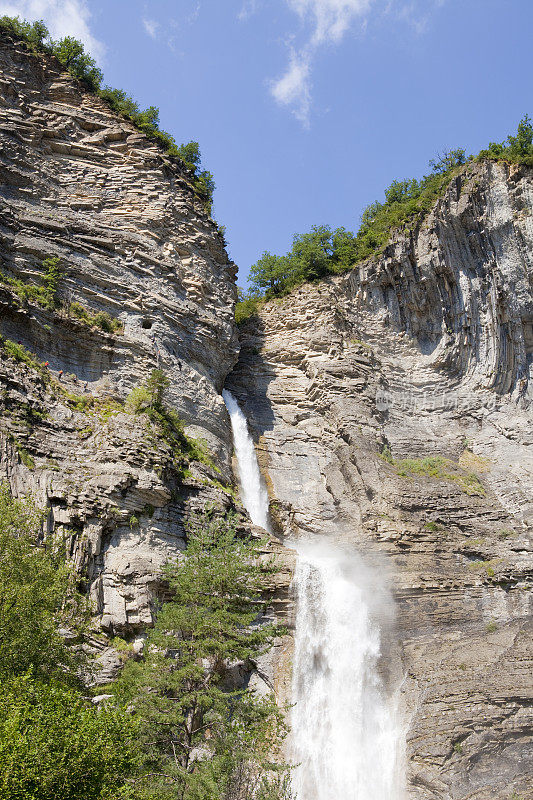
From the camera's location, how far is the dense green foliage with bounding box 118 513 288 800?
13.8 metres

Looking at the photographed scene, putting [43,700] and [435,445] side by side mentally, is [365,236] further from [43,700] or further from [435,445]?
[43,700]


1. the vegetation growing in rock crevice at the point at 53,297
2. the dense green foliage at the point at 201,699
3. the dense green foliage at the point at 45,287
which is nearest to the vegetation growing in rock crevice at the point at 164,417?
the vegetation growing in rock crevice at the point at 53,297

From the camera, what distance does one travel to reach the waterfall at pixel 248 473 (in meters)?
27.3

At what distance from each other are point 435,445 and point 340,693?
1473 cm

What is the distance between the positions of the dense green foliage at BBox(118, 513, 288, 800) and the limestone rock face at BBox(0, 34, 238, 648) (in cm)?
231

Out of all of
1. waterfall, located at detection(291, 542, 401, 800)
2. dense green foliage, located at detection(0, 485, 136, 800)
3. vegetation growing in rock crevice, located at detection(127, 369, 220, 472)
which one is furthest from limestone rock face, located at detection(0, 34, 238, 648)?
waterfall, located at detection(291, 542, 401, 800)

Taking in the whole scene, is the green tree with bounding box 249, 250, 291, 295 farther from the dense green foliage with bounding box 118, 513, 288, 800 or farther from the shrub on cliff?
the dense green foliage with bounding box 118, 513, 288, 800

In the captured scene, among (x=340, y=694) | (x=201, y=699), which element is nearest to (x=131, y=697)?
(x=201, y=699)

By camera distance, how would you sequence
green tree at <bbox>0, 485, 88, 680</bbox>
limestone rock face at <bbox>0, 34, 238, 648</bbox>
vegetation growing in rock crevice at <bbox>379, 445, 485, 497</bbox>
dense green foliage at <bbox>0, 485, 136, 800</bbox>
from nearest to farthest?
dense green foliage at <bbox>0, 485, 136, 800</bbox> < green tree at <bbox>0, 485, 88, 680</bbox> < limestone rock face at <bbox>0, 34, 238, 648</bbox> < vegetation growing in rock crevice at <bbox>379, 445, 485, 497</bbox>

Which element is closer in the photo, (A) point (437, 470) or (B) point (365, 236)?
(A) point (437, 470)

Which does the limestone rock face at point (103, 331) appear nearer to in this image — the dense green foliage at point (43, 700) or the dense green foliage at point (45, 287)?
the dense green foliage at point (45, 287)

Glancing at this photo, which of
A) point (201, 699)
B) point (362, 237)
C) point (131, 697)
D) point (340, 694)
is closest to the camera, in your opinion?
point (201, 699)

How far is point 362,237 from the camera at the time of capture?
135 ft

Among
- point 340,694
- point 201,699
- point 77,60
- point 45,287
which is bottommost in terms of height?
point 340,694
